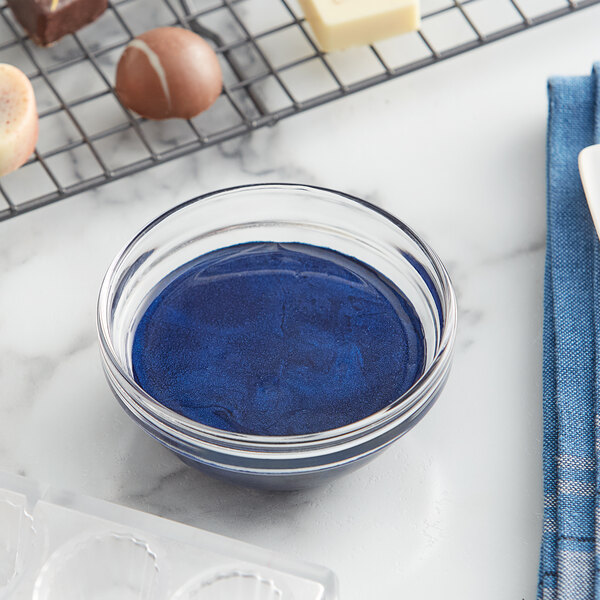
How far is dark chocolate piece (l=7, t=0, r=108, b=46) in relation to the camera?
45.5 inches

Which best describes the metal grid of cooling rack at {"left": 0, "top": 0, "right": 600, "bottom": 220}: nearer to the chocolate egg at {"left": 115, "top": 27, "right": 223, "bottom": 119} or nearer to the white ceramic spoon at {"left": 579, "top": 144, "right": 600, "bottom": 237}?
the chocolate egg at {"left": 115, "top": 27, "right": 223, "bottom": 119}

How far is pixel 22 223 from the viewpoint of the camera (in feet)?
3.50

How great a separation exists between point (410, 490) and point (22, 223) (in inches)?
19.8

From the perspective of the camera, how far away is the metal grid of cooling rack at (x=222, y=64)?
1104 mm

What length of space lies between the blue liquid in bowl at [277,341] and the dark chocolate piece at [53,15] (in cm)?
44

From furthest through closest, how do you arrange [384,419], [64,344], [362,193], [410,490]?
[362,193], [64,344], [410,490], [384,419]

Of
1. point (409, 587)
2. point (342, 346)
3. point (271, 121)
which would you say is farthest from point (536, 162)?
point (409, 587)

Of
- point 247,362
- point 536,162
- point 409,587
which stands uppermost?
point 536,162

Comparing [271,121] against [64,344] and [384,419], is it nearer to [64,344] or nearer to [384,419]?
[64,344]

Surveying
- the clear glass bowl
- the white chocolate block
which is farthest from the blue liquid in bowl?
the white chocolate block

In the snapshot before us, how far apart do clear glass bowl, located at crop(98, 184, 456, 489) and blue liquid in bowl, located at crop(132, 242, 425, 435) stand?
0.07 feet

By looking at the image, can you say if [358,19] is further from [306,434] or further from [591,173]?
[306,434]

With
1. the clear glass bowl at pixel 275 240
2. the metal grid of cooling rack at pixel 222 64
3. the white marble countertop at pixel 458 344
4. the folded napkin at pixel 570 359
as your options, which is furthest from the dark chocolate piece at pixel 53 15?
the folded napkin at pixel 570 359

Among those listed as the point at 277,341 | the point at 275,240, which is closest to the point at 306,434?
the point at 277,341
